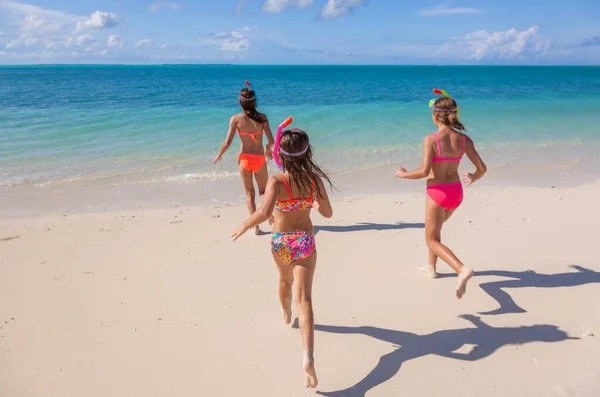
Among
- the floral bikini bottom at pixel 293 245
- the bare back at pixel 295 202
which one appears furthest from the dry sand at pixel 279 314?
the bare back at pixel 295 202

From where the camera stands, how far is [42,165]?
10.5 metres

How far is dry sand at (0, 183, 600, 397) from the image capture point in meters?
3.26

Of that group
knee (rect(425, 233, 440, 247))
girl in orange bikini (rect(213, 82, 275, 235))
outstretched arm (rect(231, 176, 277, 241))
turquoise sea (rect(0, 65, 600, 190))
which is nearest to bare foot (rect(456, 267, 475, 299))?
knee (rect(425, 233, 440, 247))

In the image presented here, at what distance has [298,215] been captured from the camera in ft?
10.8

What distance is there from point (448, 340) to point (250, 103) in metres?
3.53

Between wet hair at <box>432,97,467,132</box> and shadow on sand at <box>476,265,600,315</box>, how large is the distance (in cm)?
152

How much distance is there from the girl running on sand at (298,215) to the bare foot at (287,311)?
499mm

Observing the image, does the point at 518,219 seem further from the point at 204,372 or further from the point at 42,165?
the point at 42,165

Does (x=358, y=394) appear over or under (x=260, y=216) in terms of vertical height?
under

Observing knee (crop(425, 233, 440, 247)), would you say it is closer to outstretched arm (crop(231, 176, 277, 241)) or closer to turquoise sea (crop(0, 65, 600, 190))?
outstretched arm (crop(231, 176, 277, 241))

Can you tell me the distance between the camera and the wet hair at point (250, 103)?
5793 mm

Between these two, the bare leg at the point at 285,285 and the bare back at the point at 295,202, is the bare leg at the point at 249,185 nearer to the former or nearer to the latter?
the bare leg at the point at 285,285

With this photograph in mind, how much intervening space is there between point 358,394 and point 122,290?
253 cm

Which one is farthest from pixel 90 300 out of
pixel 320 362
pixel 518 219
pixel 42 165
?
pixel 42 165
